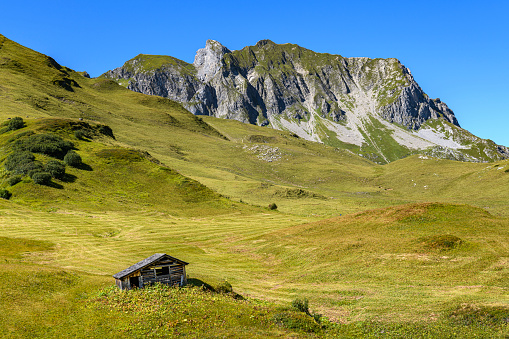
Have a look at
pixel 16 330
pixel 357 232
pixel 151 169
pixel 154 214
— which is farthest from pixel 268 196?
pixel 16 330

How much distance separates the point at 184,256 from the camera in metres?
61.3

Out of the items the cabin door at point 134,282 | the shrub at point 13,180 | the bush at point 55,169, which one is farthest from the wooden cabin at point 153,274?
the bush at point 55,169

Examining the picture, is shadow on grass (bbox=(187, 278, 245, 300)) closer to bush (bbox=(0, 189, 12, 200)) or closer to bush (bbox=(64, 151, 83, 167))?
bush (bbox=(0, 189, 12, 200))

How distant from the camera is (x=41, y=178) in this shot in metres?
99.2

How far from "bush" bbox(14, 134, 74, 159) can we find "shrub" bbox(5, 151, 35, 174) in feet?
21.8

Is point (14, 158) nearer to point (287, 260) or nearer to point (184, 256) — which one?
point (184, 256)

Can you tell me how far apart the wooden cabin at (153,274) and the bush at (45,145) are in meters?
99.6

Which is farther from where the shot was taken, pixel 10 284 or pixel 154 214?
pixel 154 214

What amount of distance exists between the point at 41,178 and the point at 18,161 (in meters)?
13.9

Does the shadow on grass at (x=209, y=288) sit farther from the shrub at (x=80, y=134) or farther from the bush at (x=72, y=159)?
the shrub at (x=80, y=134)

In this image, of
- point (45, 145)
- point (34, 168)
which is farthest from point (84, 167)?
point (34, 168)

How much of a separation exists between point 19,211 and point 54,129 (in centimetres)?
7193

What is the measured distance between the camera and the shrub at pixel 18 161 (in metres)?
103

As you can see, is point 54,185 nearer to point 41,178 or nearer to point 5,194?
point 41,178
